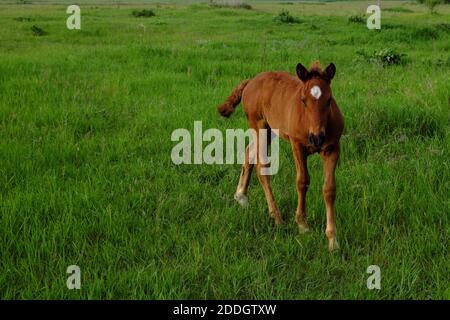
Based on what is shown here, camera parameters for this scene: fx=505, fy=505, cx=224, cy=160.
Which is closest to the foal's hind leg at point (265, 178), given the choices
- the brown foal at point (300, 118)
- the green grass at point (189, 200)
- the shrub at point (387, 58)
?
the brown foal at point (300, 118)

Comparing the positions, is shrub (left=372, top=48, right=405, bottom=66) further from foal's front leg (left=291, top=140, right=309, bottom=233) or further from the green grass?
foal's front leg (left=291, top=140, right=309, bottom=233)

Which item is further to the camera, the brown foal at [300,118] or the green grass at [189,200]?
the green grass at [189,200]

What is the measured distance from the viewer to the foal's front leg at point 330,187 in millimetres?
3896

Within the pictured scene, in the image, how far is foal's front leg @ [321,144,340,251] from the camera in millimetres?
3896

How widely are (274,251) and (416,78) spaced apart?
23.1 ft

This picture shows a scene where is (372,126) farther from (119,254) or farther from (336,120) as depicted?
(119,254)

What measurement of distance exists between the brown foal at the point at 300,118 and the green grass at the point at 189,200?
0.25 m

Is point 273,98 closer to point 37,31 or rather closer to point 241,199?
point 241,199

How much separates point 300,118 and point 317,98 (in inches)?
16.0

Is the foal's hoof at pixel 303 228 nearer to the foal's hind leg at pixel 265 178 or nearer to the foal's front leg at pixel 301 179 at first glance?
the foal's front leg at pixel 301 179

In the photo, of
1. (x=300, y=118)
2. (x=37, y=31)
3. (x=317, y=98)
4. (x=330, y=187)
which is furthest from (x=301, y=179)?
(x=37, y=31)
